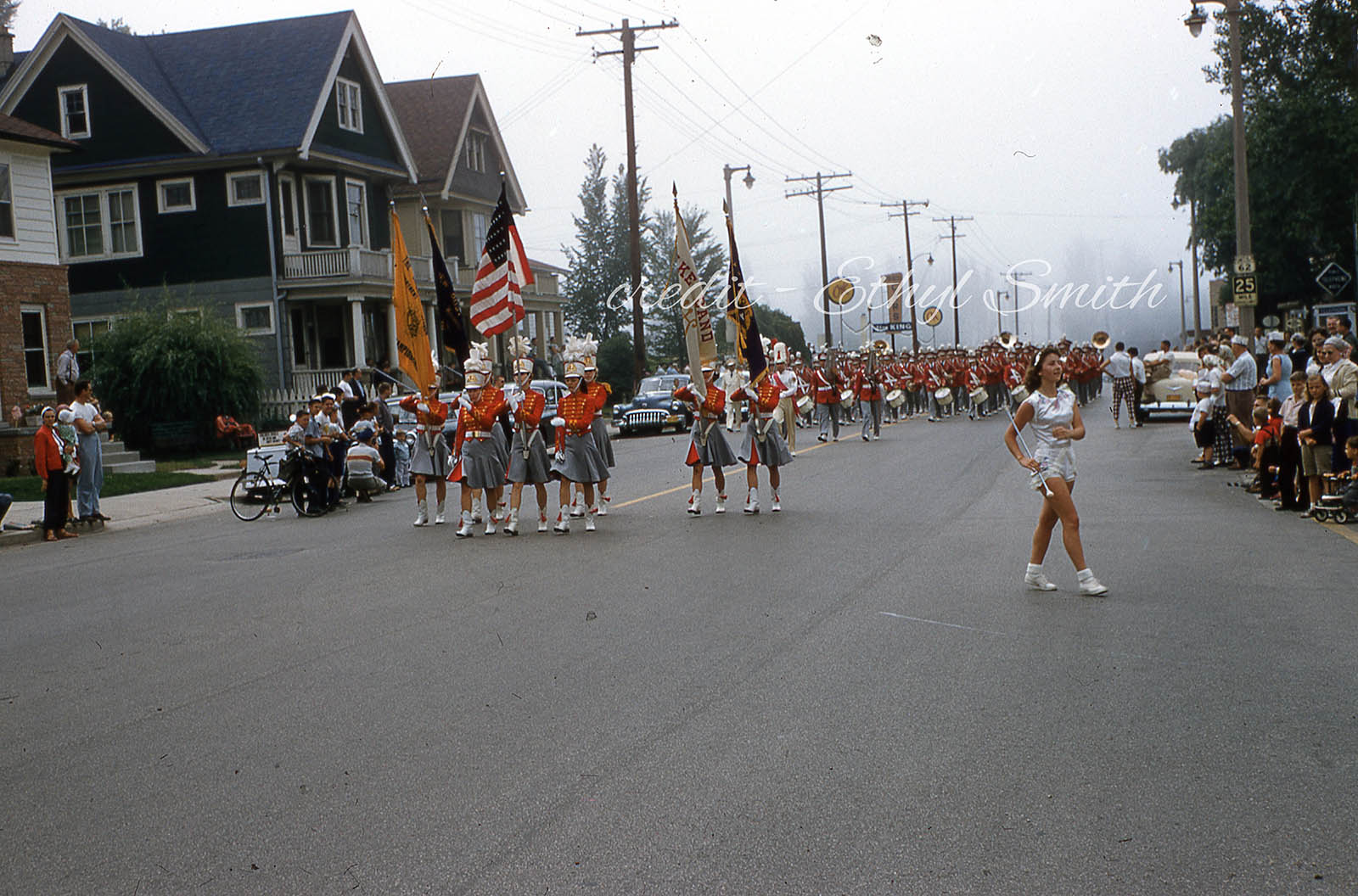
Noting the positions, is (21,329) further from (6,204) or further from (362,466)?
(362,466)

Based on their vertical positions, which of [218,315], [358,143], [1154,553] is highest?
[358,143]

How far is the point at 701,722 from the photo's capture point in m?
6.42

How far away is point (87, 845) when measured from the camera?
5.07 meters

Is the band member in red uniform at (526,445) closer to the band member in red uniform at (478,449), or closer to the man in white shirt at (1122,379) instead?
the band member in red uniform at (478,449)

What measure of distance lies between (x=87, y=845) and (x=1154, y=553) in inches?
353

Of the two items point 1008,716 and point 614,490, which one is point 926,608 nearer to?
Answer: point 1008,716

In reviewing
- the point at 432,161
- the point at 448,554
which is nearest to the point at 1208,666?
the point at 448,554

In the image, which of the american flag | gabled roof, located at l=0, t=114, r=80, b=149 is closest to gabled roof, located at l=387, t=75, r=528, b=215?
gabled roof, located at l=0, t=114, r=80, b=149

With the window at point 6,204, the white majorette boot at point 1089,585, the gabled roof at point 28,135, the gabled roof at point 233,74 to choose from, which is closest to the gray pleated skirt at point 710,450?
the white majorette boot at point 1089,585

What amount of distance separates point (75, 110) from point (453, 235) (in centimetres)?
1310

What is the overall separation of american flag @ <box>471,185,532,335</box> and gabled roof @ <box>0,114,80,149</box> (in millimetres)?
12860

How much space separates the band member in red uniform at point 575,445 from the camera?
48.1ft

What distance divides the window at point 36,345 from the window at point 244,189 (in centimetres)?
1017

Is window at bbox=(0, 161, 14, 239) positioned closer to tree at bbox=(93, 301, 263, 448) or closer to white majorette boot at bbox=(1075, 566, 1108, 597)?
tree at bbox=(93, 301, 263, 448)
